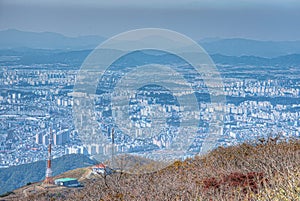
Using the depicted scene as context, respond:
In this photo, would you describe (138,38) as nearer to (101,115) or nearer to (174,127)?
(101,115)

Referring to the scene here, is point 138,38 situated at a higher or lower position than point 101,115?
higher

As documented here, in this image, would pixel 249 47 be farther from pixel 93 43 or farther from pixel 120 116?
pixel 120 116

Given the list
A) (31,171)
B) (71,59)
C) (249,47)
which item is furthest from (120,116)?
(249,47)

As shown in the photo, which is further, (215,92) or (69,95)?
(69,95)

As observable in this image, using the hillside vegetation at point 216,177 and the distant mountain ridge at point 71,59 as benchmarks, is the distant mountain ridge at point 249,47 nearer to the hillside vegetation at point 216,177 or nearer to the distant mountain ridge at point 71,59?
the distant mountain ridge at point 71,59

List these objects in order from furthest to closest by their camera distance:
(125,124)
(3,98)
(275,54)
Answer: (275,54) < (3,98) < (125,124)

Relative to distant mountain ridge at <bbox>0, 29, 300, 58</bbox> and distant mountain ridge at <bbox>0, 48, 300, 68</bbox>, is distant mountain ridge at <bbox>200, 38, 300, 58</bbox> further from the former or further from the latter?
distant mountain ridge at <bbox>0, 48, 300, 68</bbox>

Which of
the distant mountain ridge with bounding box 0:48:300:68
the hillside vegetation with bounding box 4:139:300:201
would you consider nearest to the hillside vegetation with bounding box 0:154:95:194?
the hillside vegetation with bounding box 4:139:300:201

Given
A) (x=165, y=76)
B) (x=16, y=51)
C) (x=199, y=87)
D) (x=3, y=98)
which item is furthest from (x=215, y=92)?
(x=16, y=51)
